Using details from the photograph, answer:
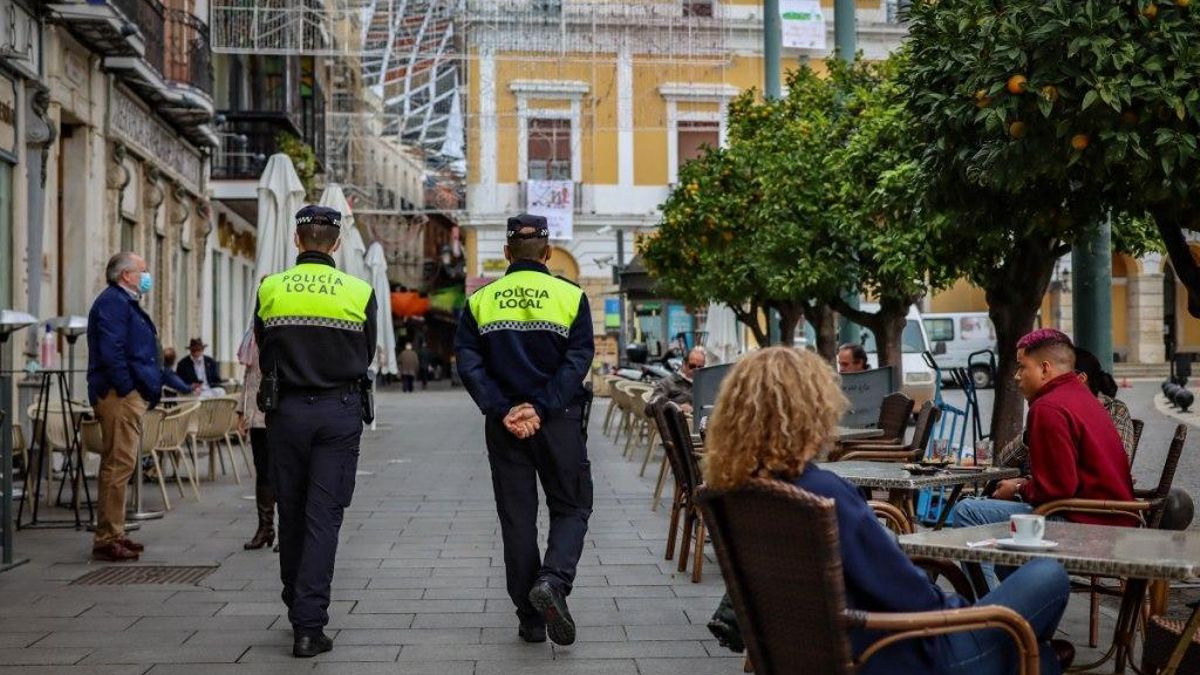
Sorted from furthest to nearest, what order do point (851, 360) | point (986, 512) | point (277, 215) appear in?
point (277, 215), point (851, 360), point (986, 512)

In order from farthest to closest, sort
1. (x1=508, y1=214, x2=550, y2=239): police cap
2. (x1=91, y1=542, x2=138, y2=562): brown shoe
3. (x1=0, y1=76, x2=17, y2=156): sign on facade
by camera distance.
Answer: (x1=0, y1=76, x2=17, y2=156): sign on facade < (x1=91, y1=542, x2=138, y2=562): brown shoe < (x1=508, y1=214, x2=550, y2=239): police cap

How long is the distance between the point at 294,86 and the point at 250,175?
7174mm

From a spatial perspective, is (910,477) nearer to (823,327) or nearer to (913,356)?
(823,327)

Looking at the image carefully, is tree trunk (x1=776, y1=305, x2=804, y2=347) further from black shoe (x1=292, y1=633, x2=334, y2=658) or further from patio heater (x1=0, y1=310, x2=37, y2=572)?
black shoe (x1=292, y1=633, x2=334, y2=658)

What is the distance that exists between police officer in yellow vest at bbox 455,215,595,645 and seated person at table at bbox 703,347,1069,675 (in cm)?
269

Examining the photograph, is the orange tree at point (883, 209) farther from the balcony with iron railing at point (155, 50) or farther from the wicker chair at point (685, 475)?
the balcony with iron railing at point (155, 50)

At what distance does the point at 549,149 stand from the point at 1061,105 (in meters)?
41.4

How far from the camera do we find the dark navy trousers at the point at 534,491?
6742 millimetres

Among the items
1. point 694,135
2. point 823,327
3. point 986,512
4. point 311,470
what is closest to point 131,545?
point 311,470

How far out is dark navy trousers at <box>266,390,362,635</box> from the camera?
675cm

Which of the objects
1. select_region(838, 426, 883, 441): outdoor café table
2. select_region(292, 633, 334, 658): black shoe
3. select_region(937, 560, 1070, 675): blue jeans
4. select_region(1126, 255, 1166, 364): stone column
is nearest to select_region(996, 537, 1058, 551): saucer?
select_region(937, 560, 1070, 675): blue jeans

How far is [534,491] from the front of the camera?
6824 millimetres

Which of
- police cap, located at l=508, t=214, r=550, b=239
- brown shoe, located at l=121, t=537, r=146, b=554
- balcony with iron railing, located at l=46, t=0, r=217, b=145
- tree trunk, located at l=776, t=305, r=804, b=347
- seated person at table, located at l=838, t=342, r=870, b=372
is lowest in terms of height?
brown shoe, located at l=121, t=537, r=146, b=554

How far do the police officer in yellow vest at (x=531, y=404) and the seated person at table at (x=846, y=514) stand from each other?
269 centimetres
